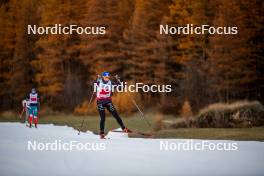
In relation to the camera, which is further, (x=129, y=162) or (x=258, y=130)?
(x=258, y=130)

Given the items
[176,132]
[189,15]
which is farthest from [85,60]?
[176,132]

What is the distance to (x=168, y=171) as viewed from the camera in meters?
9.73

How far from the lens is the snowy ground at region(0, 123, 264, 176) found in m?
9.65

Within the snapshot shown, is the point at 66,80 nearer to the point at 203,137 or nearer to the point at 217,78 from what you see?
the point at 217,78

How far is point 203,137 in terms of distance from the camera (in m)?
16.8

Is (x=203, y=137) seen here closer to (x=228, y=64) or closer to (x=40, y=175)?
(x=40, y=175)

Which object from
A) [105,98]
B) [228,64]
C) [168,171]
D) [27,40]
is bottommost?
[168,171]

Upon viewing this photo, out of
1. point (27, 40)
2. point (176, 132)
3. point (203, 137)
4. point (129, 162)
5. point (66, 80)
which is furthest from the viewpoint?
point (27, 40)

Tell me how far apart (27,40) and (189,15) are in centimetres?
1759

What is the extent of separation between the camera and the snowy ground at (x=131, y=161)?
9.65m

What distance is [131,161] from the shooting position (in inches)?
429

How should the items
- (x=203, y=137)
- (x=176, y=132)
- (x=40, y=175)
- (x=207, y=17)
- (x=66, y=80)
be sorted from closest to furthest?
(x=40, y=175)
(x=203, y=137)
(x=176, y=132)
(x=207, y=17)
(x=66, y=80)

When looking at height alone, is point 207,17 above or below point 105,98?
above

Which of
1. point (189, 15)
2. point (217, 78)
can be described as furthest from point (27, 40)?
point (217, 78)
